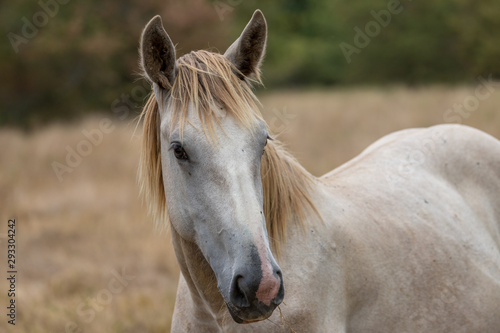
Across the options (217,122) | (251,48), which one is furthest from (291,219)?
(251,48)

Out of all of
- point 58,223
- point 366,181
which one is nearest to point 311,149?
point 58,223

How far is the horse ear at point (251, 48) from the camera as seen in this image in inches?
90.4

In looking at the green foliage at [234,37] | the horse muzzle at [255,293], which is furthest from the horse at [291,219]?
the green foliage at [234,37]

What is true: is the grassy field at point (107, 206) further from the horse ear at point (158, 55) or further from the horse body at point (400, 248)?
the horse ear at point (158, 55)

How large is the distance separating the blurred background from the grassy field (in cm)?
3

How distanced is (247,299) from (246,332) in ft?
1.46

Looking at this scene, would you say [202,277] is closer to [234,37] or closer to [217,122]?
[217,122]

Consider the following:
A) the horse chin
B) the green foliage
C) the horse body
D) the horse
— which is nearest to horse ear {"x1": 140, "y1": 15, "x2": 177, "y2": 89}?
the horse

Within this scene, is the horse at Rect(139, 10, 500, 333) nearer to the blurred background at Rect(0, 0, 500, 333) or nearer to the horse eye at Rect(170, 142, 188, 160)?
the horse eye at Rect(170, 142, 188, 160)

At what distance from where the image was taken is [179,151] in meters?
2.11

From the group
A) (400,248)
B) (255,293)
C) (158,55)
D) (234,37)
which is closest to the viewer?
(255,293)

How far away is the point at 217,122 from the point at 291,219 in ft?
2.05

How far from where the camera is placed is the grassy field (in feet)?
16.6

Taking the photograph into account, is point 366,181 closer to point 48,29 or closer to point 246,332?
point 246,332
